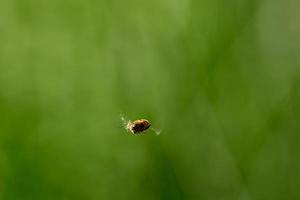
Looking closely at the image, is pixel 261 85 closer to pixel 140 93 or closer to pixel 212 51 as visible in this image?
pixel 212 51

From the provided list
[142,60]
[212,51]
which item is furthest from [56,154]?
[212,51]

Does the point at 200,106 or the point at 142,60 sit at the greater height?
the point at 142,60

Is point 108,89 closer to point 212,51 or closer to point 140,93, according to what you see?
point 140,93
